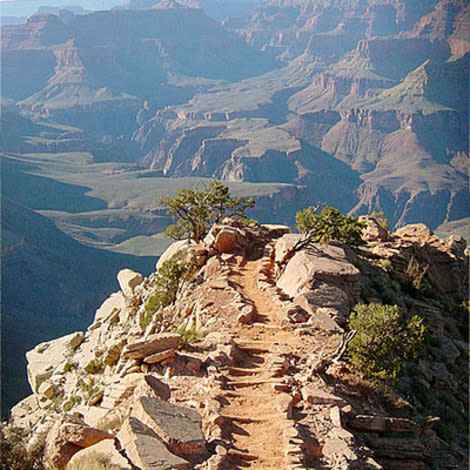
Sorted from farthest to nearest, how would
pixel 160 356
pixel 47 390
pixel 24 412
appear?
pixel 24 412 < pixel 47 390 < pixel 160 356

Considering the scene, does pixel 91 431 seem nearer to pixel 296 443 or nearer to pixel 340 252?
pixel 296 443

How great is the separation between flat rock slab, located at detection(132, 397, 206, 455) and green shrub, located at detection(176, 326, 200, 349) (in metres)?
5.37

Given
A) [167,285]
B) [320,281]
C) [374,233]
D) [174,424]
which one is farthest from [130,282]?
[174,424]

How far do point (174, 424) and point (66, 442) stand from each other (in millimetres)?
2160

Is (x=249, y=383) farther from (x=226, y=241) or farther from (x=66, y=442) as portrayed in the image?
(x=226, y=241)

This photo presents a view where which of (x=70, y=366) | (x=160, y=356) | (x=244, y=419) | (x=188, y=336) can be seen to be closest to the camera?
(x=244, y=419)

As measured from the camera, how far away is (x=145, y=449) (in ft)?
33.0

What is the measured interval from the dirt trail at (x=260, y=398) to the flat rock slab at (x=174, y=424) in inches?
41.9

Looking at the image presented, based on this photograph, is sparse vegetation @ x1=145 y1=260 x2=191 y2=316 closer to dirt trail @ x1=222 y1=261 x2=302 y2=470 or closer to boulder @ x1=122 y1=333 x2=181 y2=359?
dirt trail @ x1=222 y1=261 x2=302 y2=470

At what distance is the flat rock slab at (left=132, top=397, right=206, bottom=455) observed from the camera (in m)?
10.9

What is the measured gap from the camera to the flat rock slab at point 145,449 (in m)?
9.79

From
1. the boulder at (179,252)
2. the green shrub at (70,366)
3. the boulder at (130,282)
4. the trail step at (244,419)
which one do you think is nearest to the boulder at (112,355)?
the green shrub at (70,366)

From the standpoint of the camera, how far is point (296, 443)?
12391 millimetres

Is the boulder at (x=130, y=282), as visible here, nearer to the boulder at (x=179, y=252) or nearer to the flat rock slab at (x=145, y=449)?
the boulder at (x=179, y=252)
